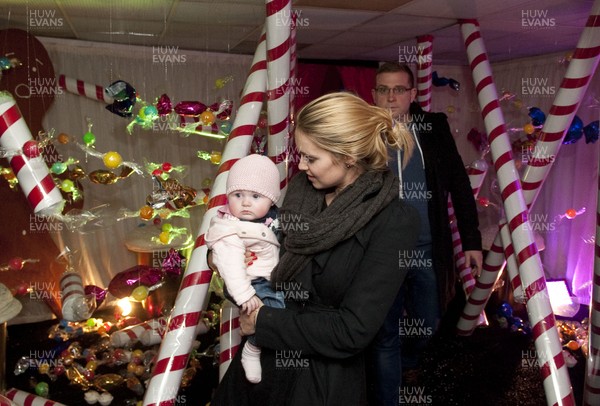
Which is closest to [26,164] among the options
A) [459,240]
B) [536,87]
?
[459,240]

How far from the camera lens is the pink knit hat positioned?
1640 millimetres

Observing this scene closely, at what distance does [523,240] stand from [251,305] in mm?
1952

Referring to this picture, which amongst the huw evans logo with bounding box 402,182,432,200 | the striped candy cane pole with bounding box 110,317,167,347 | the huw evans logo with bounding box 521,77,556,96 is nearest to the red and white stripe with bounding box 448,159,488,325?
the huw evans logo with bounding box 521,77,556,96

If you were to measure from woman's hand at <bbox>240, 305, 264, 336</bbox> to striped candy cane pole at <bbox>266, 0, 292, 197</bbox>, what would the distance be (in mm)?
1071

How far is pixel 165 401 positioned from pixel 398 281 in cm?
115

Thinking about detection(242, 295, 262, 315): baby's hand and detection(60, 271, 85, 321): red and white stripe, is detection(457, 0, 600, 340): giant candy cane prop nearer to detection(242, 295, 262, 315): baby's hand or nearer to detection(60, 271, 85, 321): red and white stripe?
detection(242, 295, 262, 315): baby's hand

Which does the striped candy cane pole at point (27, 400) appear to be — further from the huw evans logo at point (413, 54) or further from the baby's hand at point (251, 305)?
the huw evans logo at point (413, 54)

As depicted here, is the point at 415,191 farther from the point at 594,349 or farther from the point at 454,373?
the point at 454,373

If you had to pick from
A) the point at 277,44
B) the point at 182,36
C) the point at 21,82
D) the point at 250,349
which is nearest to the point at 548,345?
the point at 250,349

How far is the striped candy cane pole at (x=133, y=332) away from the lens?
366cm

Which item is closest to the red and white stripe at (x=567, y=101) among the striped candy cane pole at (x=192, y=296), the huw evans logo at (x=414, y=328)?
the huw evans logo at (x=414, y=328)

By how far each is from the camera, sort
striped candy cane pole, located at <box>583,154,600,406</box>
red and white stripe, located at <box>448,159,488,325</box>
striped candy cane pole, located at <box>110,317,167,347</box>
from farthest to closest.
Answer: red and white stripe, located at <box>448,159,488,325</box>, striped candy cane pole, located at <box>110,317,167,347</box>, striped candy cane pole, located at <box>583,154,600,406</box>

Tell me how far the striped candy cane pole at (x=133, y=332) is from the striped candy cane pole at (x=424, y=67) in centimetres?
283

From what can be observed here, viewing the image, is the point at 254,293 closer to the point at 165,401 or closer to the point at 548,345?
the point at 165,401
